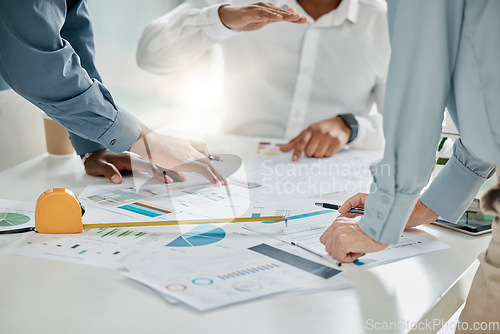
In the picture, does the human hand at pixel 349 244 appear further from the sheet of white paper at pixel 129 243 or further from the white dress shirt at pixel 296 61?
the white dress shirt at pixel 296 61

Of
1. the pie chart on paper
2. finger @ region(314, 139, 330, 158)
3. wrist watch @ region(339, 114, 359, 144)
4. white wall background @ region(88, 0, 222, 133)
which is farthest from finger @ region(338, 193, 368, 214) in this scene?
white wall background @ region(88, 0, 222, 133)

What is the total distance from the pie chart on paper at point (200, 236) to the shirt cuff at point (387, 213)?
26 cm

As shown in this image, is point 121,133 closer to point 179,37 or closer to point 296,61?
point 179,37

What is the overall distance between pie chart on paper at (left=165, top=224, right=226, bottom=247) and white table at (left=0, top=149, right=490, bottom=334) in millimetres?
137

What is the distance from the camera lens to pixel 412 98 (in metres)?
0.68

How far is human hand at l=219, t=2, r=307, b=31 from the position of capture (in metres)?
1.22

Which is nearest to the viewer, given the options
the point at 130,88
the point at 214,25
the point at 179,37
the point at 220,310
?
the point at 220,310

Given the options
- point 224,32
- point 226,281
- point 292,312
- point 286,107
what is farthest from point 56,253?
point 286,107

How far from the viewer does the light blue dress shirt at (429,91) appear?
0.65 metres

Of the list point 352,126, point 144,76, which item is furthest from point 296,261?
point 144,76

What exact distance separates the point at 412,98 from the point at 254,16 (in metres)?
0.70

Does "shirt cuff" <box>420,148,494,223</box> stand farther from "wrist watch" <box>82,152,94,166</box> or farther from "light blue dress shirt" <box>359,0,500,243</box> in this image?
"wrist watch" <box>82,152,94,166</box>

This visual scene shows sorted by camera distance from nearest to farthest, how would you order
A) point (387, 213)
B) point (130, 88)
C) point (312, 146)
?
point (387, 213) < point (312, 146) < point (130, 88)

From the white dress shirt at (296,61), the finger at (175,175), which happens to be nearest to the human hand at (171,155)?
the finger at (175,175)
